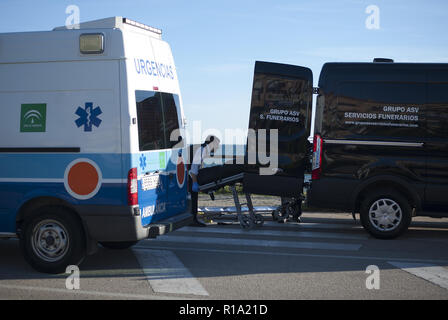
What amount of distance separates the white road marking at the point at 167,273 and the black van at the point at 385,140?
322 cm

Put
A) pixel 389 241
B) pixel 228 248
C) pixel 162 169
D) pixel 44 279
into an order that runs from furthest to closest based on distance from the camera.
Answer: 1. pixel 389 241
2. pixel 228 248
3. pixel 162 169
4. pixel 44 279

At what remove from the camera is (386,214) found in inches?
379

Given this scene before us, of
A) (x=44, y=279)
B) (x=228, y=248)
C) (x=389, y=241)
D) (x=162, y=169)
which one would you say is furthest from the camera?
(x=389, y=241)

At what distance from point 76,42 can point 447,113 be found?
5.93 meters

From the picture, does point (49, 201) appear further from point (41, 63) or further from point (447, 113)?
point (447, 113)

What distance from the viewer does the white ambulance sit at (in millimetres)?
6891

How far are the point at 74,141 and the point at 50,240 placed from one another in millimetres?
1229

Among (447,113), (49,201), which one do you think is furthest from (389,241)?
(49,201)

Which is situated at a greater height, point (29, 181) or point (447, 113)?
point (447, 113)

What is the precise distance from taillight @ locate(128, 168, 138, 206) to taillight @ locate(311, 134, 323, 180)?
3.85 m

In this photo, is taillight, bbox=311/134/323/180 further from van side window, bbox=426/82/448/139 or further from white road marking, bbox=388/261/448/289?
white road marking, bbox=388/261/448/289

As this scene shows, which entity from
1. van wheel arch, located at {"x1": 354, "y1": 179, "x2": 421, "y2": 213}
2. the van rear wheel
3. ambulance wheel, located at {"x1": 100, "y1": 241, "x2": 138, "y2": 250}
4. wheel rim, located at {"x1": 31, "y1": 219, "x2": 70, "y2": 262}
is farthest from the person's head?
wheel rim, located at {"x1": 31, "y1": 219, "x2": 70, "y2": 262}

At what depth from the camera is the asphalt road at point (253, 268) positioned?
249 inches

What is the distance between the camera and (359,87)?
9.68 m
